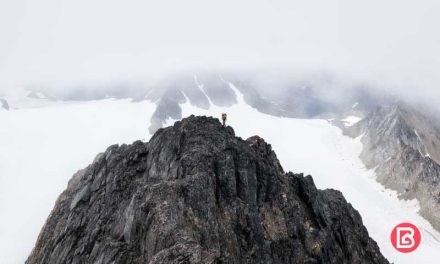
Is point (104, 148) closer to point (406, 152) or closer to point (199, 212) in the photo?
point (406, 152)

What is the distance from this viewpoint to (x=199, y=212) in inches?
1203

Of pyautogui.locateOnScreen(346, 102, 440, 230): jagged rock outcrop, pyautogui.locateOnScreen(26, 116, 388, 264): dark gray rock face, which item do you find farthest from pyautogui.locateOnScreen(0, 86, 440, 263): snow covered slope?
pyautogui.locateOnScreen(26, 116, 388, 264): dark gray rock face

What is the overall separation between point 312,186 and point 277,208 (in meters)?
6.76

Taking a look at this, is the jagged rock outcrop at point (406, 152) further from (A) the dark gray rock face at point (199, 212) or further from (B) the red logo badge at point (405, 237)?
(A) the dark gray rock face at point (199, 212)

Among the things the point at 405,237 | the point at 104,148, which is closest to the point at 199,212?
the point at 405,237

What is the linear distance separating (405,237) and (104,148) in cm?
8296

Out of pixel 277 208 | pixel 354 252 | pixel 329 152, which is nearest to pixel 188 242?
pixel 277 208

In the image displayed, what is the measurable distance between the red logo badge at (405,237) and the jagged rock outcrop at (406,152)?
953cm

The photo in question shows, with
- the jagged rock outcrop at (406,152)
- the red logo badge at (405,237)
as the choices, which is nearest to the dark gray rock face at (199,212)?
the red logo badge at (405,237)

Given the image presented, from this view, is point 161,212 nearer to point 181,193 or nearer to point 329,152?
point 181,193

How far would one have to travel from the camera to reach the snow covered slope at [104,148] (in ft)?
252

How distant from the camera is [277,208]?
35.4 meters

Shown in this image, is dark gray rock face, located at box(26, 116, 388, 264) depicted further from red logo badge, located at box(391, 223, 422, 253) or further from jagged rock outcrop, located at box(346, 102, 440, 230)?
jagged rock outcrop, located at box(346, 102, 440, 230)

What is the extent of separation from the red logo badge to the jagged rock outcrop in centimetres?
953
